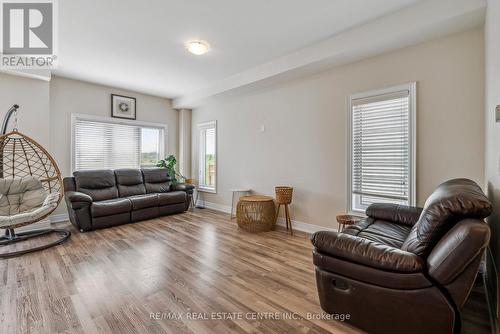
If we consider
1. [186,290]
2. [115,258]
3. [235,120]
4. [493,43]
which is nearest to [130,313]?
[186,290]

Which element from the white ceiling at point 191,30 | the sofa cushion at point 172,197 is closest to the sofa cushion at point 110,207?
the sofa cushion at point 172,197

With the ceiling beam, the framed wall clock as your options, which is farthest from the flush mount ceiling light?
the framed wall clock

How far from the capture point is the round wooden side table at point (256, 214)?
3760mm

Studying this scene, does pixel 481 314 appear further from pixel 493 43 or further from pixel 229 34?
pixel 229 34

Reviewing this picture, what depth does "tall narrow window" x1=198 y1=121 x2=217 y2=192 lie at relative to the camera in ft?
18.6

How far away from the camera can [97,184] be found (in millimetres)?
4379

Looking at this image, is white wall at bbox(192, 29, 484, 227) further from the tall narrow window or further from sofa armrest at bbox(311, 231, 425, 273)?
sofa armrest at bbox(311, 231, 425, 273)

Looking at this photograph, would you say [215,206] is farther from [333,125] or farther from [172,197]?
[333,125]

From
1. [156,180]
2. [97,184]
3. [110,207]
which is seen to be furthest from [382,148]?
[97,184]

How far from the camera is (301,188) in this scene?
12.7 ft

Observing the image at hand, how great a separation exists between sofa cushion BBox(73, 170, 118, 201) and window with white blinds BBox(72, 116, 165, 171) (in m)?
0.58

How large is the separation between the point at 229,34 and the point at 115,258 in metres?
3.04

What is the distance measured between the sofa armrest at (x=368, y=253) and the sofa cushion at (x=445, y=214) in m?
0.10

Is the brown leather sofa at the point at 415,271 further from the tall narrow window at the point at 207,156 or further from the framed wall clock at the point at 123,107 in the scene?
the framed wall clock at the point at 123,107
